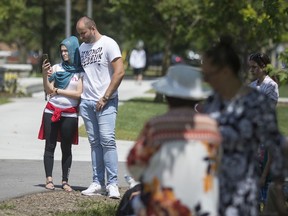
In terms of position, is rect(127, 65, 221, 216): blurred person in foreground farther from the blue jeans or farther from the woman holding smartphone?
the woman holding smartphone

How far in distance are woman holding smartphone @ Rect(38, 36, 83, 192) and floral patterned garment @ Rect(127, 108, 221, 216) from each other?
4412 millimetres

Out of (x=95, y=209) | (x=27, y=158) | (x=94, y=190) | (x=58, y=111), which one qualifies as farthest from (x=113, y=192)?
(x=27, y=158)

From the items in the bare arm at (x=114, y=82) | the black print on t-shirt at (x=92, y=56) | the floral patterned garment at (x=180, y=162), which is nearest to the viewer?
the floral patterned garment at (x=180, y=162)

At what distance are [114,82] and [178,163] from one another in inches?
162

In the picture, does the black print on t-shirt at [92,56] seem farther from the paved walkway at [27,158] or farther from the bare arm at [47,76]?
the paved walkway at [27,158]

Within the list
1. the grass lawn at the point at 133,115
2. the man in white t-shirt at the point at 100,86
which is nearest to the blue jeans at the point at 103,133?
the man in white t-shirt at the point at 100,86

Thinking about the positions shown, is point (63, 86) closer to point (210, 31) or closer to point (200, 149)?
point (200, 149)

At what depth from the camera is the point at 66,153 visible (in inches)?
355

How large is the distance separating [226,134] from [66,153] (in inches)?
183

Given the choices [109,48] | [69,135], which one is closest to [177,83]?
[109,48]

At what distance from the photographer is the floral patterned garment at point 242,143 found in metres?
4.61

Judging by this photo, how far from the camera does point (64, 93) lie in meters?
8.75

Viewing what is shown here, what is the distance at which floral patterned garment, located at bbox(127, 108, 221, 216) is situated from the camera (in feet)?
14.0

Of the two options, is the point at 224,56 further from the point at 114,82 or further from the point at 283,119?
the point at 283,119
